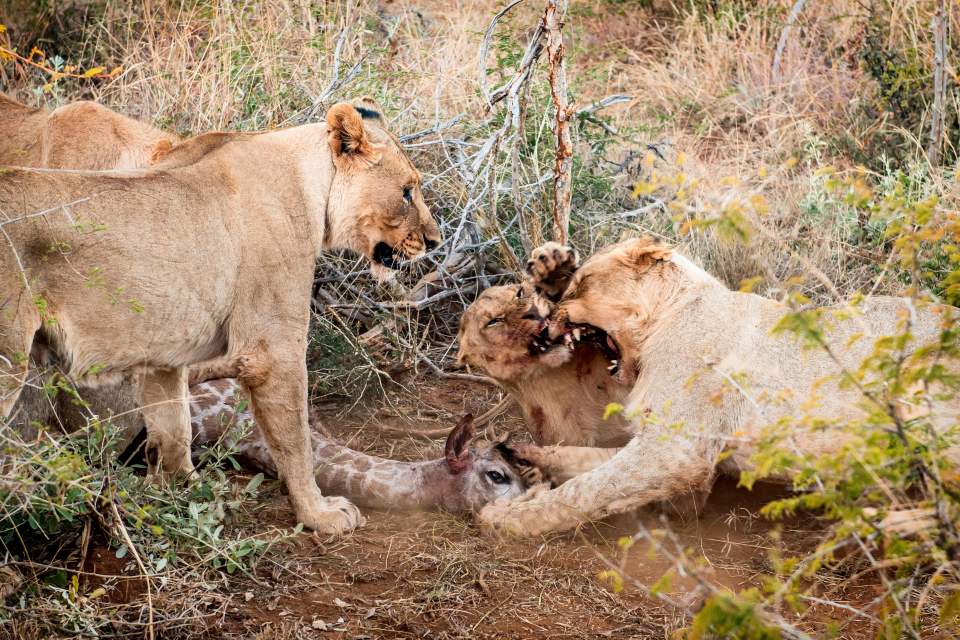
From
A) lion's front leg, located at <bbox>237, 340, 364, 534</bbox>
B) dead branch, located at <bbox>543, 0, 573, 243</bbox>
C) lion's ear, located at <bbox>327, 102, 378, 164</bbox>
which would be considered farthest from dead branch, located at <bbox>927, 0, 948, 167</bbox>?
lion's front leg, located at <bbox>237, 340, 364, 534</bbox>

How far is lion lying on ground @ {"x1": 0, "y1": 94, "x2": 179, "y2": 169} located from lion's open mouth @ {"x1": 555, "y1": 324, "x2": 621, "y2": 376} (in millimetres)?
2096

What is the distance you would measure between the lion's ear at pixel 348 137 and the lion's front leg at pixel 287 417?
31.9 inches

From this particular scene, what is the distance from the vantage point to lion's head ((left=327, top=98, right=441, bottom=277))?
4156 millimetres

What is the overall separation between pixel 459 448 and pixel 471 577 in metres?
0.73

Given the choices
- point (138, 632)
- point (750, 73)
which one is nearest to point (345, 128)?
point (138, 632)

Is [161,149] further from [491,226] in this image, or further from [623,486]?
[623,486]

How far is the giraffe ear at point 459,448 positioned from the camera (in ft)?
14.0

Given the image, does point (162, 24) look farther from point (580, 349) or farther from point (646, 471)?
point (646, 471)

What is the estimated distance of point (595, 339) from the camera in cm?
432

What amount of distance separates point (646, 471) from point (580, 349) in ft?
2.46

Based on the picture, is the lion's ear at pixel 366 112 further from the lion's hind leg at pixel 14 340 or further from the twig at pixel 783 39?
the twig at pixel 783 39

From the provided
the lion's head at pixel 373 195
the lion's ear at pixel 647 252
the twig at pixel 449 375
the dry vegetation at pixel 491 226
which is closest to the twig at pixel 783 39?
the dry vegetation at pixel 491 226

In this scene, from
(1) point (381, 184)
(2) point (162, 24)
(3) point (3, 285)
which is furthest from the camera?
(2) point (162, 24)

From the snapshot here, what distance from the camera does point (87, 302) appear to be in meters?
3.28
